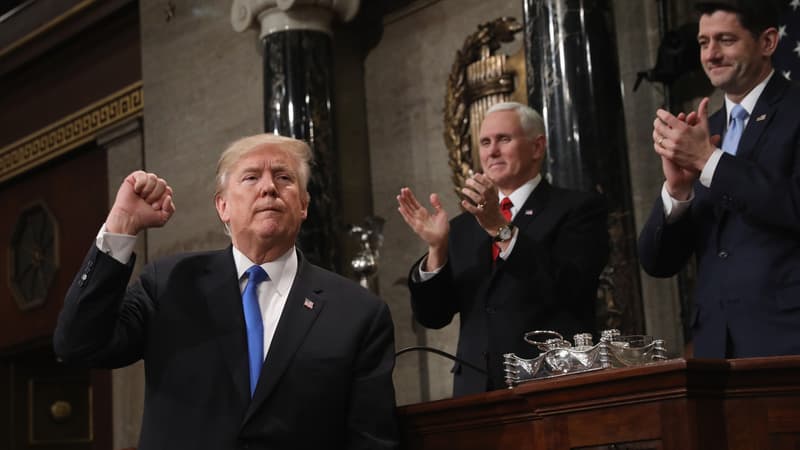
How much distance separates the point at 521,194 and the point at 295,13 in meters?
3.14

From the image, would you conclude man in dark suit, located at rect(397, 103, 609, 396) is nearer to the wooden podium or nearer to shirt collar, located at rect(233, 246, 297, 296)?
shirt collar, located at rect(233, 246, 297, 296)

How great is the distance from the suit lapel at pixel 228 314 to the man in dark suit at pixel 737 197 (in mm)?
1142

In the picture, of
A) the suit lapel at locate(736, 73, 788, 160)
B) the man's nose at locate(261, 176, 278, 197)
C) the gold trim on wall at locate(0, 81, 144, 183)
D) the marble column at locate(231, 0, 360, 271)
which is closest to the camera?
the man's nose at locate(261, 176, 278, 197)

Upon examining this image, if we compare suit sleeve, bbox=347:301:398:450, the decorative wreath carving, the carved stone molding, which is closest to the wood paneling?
the carved stone molding

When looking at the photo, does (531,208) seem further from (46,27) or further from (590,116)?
(46,27)

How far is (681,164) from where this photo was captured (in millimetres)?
3051

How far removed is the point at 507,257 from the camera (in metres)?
3.51

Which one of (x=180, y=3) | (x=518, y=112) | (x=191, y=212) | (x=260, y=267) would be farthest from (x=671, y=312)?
(x=180, y=3)

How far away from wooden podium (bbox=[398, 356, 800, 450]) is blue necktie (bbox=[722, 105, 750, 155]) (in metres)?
1.04

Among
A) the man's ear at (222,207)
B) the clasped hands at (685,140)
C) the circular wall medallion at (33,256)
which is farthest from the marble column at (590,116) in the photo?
the circular wall medallion at (33,256)

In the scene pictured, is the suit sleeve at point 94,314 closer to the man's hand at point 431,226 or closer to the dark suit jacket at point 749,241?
the man's hand at point 431,226

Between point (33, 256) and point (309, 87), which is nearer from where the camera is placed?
point (309, 87)

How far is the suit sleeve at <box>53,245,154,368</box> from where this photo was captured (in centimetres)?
272

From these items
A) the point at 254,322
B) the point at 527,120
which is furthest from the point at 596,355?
the point at 527,120
